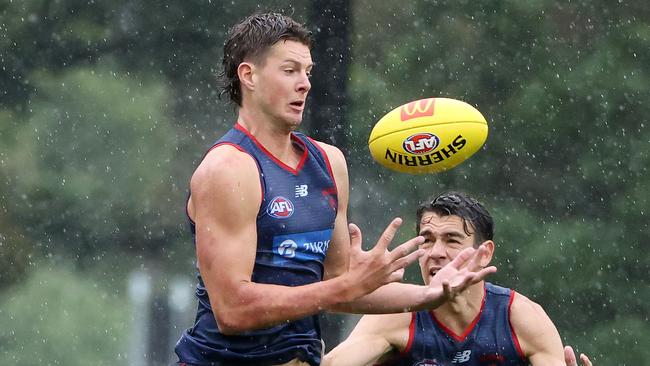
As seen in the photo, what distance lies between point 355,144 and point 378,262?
5.54m

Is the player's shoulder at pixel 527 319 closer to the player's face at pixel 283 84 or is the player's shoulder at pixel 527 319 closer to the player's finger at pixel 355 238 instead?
the player's face at pixel 283 84

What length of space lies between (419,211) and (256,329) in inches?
64.4

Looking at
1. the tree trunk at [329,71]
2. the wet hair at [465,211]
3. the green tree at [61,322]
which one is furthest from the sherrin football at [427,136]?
the green tree at [61,322]

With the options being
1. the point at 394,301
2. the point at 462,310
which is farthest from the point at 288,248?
the point at 462,310

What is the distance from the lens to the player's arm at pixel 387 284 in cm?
419

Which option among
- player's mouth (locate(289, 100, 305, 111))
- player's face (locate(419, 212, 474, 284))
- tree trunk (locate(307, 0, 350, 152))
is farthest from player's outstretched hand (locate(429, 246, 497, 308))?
tree trunk (locate(307, 0, 350, 152))

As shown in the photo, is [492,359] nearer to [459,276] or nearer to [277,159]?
[459,276]

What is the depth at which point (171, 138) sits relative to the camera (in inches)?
404

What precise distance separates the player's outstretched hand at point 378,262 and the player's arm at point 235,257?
0.12 meters

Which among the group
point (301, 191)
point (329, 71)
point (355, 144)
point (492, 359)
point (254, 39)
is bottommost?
point (492, 359)

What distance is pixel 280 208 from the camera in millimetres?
4305

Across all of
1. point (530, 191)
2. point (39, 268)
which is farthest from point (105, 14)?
point (530, 191)

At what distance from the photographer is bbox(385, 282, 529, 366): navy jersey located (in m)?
5.49

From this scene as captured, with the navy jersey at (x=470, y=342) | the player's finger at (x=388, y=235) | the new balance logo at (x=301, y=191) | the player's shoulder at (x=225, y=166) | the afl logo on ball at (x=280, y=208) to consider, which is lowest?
the navy jersey at (x=470, y=342)
